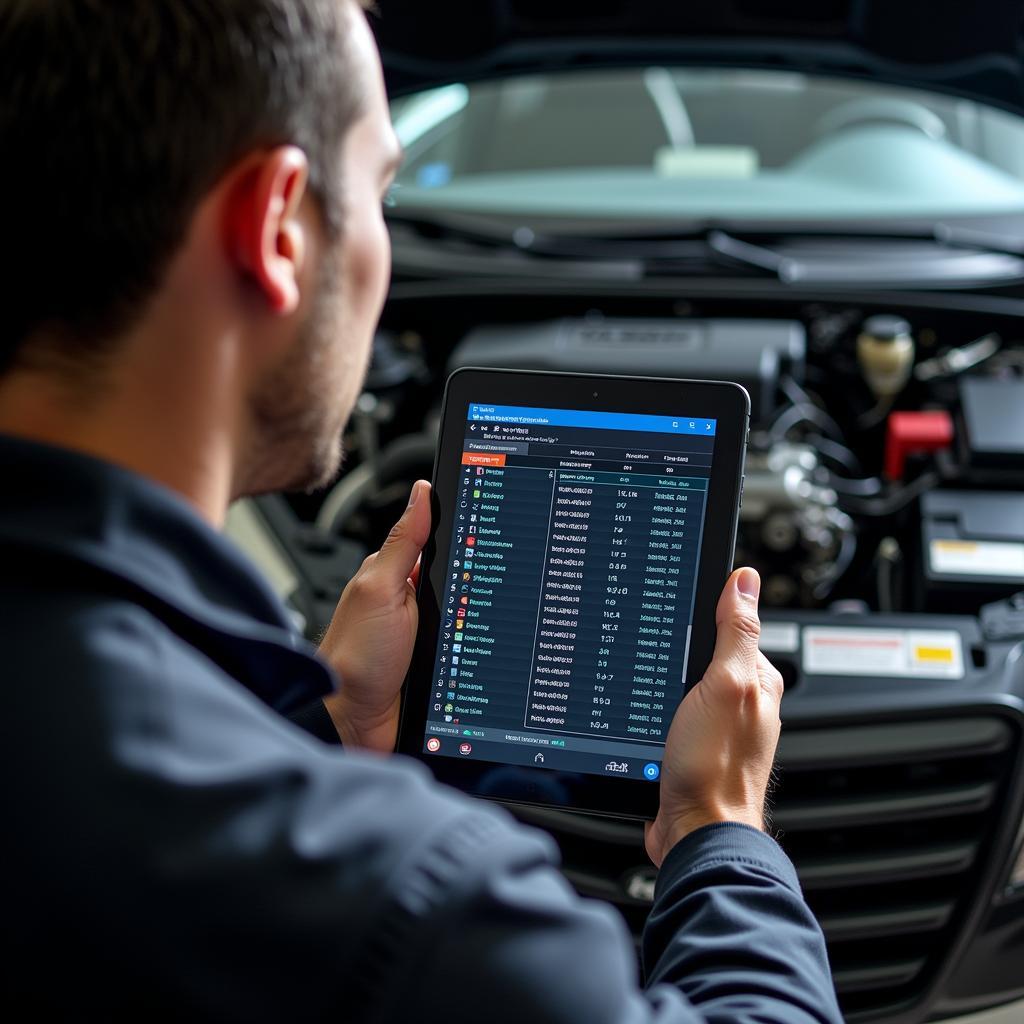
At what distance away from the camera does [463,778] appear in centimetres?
106

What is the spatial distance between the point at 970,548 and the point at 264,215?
102 cm

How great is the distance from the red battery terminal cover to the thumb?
0.76m

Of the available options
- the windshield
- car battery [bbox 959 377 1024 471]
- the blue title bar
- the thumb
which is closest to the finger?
the blue title bar

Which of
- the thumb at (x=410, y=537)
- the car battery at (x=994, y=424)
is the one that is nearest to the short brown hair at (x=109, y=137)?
the thumb at (x=410, y=537)

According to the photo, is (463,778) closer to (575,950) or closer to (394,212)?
(575,950)

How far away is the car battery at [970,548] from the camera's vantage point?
4.56ft

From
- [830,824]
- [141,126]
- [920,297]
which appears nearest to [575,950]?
[141,126]

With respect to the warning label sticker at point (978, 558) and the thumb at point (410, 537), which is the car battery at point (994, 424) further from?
the thumb at point (410, 537)

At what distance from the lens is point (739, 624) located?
98 centimetres

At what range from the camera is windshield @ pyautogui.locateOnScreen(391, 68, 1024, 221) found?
189cm

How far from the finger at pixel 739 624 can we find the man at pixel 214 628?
0.15 meters

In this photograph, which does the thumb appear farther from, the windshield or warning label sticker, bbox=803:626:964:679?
the windshield

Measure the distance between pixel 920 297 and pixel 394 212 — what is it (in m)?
0.77

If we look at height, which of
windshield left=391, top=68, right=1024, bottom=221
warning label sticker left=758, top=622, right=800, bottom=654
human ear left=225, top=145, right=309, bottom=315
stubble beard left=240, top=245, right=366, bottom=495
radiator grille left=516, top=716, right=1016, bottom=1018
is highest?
human ear left=225, top=145, right=309, bottom=315
